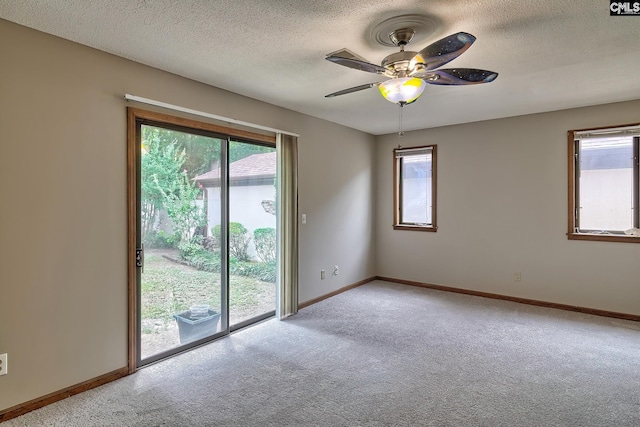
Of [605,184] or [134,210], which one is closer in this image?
[134,210]

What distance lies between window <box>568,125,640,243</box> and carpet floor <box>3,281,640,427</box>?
3.53 feet

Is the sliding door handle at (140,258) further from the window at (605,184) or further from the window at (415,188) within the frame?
the window at (605,184)

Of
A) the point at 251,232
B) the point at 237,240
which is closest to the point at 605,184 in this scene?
the point at 251,232

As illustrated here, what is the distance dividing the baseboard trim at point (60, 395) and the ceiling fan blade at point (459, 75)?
317cm

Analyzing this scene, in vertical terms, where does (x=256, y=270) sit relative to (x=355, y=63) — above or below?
below

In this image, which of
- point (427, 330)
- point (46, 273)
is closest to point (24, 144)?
point (46, 273)

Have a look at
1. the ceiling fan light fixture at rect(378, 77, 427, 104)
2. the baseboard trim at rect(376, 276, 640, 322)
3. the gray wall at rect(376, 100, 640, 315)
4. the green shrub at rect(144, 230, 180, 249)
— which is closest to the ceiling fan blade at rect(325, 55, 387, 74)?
the ceiling fan light fixture at rect(378, 77, 427, 104)

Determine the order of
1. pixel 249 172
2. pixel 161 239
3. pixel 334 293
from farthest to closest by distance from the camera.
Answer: pixel 334 293
pixel 249 172
pixel 161 239

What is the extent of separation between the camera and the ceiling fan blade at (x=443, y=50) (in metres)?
1.84

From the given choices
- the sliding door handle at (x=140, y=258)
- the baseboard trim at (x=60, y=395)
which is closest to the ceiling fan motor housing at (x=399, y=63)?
the sliding door handle at (x=140, y=258)

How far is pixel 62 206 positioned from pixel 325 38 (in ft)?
7.21

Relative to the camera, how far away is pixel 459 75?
7.48 feet

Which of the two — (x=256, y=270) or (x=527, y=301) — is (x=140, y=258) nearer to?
(x=256, y=270)

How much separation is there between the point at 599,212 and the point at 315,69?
→ 3.90 metres
